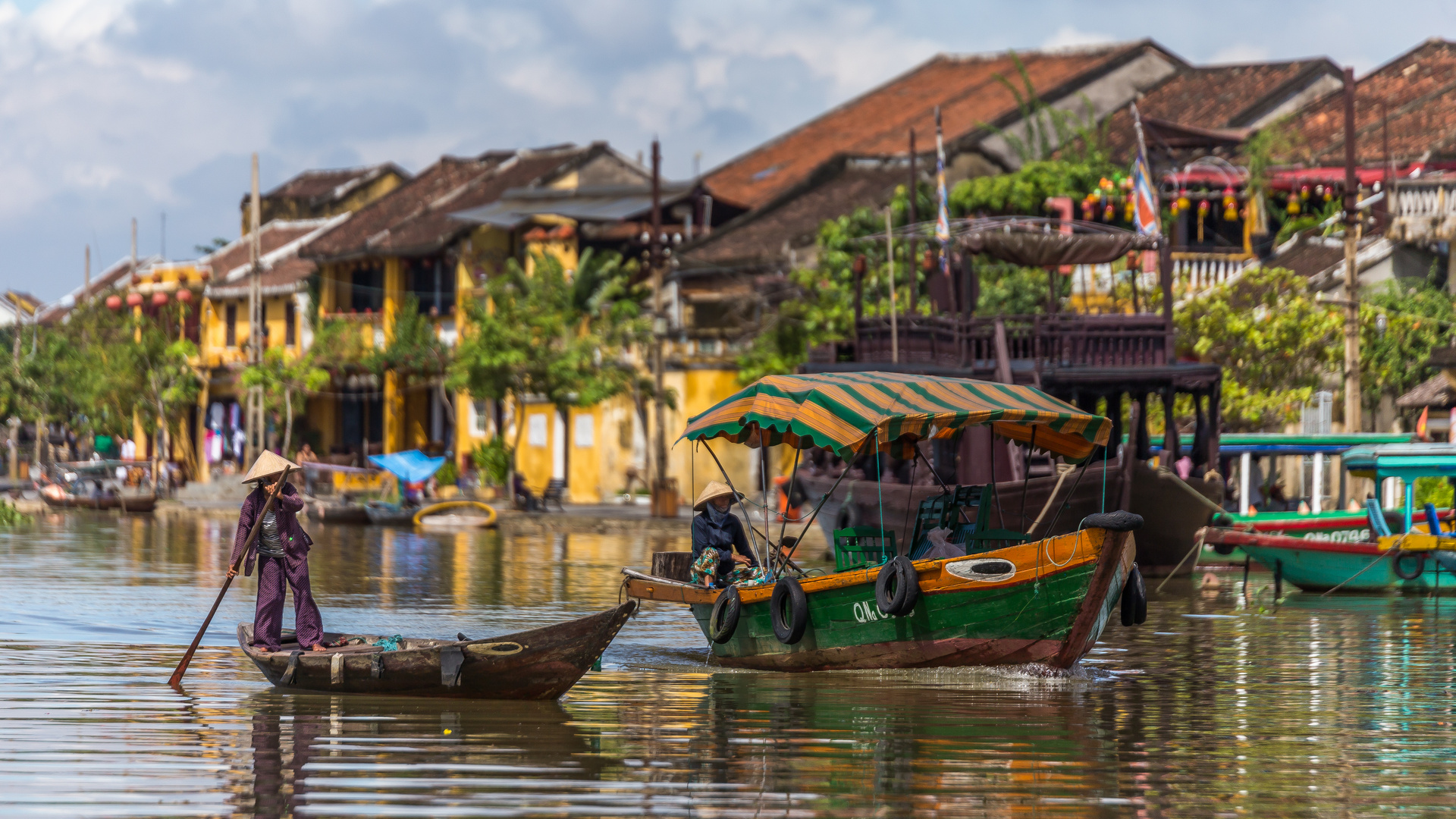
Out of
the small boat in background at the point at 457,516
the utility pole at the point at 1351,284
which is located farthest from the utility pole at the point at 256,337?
the utility pole at the point at 1351,284

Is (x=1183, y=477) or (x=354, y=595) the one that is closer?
(x=354, y=595)

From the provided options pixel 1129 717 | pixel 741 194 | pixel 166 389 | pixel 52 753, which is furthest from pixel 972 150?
pixel 52 753

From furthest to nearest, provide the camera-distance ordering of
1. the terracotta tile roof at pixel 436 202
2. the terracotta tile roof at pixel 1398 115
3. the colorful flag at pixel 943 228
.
→ 1. the terracotta tile roof at pixel 436 202
2. the terracotta tile roof at pixel 1398 115
3. the colorful flag at pixel 943 228

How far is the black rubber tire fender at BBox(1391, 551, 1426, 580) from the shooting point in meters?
21.5

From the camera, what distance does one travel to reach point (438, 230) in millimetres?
49781

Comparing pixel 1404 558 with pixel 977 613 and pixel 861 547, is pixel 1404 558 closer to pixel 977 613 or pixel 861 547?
pixel 861 547

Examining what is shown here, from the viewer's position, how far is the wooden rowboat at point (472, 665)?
1193cm

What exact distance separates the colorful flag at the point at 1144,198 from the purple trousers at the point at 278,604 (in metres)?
16.4

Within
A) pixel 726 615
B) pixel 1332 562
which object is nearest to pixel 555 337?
pixel 1332 562

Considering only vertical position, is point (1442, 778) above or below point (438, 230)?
below

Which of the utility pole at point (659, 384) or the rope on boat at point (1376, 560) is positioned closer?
the rope on boat at point (1376, 560)

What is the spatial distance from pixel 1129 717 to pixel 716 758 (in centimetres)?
319

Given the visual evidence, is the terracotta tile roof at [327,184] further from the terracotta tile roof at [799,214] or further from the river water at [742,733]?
the river water at [742,733]

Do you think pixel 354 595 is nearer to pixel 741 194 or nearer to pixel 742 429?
pixel 742 429
